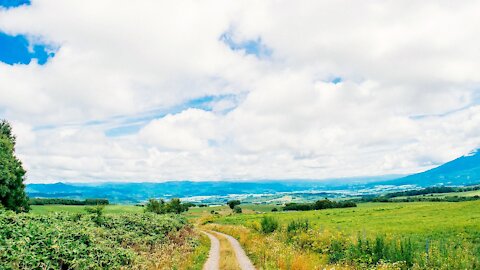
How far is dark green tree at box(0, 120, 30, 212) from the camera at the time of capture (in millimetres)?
47375

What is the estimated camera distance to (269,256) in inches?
1046

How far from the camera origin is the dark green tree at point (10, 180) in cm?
4738

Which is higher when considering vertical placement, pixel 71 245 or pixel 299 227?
pixel 71 245

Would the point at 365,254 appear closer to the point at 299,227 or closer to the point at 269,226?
the point at 299,227

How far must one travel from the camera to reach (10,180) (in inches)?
1940

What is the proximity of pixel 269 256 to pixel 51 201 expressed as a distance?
144 m

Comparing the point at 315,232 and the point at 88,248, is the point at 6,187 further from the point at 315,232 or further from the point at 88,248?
the point at 315,232

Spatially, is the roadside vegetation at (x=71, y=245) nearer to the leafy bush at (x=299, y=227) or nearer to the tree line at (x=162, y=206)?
the leafy bush at (x=299, y=227)

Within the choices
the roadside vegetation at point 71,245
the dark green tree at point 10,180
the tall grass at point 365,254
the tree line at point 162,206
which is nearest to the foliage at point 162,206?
the tree line at point 162,206

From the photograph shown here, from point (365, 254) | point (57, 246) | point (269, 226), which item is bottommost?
point (269, 226)

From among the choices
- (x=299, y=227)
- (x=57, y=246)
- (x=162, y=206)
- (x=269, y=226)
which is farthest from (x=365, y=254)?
(x=162, y=206)

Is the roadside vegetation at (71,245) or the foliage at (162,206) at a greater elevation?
the roadside vegetation at (71,245)

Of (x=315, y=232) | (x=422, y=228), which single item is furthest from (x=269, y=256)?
(x=422, y=228)

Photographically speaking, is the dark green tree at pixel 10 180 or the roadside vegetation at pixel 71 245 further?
the dark green tree at pixel 10 180
